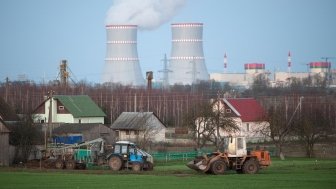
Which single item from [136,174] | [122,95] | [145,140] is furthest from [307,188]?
[122,95]

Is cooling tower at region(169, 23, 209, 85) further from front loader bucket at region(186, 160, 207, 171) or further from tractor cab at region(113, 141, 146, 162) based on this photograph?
front loader bucket at region(186, 160, 207, 171)

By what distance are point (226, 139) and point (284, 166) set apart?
203 inches

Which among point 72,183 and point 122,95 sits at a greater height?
point 122,95

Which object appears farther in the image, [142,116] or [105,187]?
[142,116]

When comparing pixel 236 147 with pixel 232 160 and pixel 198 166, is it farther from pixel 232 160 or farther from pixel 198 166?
pixel 198 166

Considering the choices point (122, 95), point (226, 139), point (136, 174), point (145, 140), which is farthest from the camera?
point (122, 95)

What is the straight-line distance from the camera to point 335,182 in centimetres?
2883

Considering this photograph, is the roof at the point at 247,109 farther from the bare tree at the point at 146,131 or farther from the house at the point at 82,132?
the house at the point at 82,132

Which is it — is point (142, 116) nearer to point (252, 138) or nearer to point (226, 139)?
point (252, 138)

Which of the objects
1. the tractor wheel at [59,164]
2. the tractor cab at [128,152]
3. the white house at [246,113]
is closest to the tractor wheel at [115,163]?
the tractor cab at [128,152]

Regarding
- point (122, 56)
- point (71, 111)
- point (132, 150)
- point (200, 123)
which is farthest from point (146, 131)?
point (122, 56)

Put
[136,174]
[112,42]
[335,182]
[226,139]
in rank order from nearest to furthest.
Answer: [335,182] → [136,174] → [226,139] → [112,42]

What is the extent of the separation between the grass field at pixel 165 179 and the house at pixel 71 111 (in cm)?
2790

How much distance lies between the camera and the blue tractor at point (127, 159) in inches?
1411
